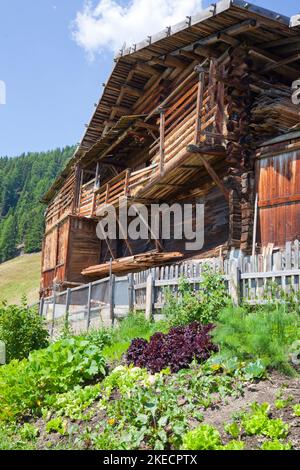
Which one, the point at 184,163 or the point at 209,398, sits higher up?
the point at 184,163

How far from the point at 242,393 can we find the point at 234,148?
8.37m

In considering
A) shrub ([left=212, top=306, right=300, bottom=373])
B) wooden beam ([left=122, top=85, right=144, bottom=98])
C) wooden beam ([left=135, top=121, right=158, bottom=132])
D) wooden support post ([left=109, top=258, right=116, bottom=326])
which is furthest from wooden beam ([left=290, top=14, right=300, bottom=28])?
shrub ([left=212, top=306, right=300, bottom=373])

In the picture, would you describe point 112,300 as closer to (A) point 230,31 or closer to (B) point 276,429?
(A) point 230,31

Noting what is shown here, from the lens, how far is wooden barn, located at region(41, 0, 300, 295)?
12.2 metres

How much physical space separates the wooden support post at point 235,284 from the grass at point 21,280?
39.8 meters

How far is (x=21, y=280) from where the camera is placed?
63375mm

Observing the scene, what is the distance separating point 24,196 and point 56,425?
120 m

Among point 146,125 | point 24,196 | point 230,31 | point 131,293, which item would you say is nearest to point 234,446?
point 131,293

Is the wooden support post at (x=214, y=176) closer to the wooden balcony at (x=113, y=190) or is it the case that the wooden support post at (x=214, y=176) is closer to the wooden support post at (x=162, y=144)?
the wooden support post at (x=162, y=144)

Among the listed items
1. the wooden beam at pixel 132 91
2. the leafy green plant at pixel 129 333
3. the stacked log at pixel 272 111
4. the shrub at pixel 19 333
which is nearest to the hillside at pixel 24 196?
the wooden beam at pixel 132 91

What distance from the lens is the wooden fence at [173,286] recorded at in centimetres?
817

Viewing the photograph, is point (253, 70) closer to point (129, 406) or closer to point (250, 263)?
point (250, 263)
